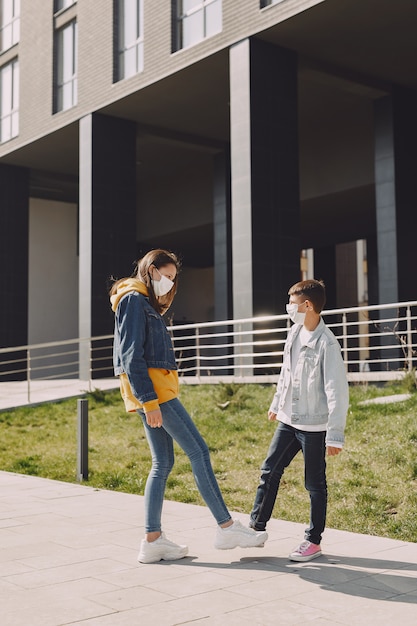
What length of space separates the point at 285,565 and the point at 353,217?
2361cm

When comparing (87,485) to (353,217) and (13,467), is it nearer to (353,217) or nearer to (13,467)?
(13,467)

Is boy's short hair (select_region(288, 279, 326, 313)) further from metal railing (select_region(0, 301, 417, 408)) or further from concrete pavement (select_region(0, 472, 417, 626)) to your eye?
metal railing (select_region(0, 301, 417, 408))

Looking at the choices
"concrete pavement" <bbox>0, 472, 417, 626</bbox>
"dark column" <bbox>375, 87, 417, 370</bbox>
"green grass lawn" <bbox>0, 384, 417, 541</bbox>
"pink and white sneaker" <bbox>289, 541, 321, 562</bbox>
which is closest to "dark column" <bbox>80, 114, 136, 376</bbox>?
"dark column" <bbox>375, 87, 417, 370</bbox>

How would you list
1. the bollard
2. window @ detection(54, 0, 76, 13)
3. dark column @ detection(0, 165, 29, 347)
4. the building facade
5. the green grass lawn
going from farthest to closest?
1. dark column @ detection(0, 165, 29, 347)
2. window @ detection(54, 0, 76, 13)
3. the building facade
4. the bollard
5. the green grass lawn

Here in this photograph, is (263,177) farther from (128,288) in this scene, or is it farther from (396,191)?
(128,288)

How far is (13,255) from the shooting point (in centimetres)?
2841

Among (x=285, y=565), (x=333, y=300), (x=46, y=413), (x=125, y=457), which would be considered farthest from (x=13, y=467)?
(x=333, y=300)

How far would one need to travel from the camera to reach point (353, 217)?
27547mm

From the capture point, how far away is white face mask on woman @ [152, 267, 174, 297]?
5074mm

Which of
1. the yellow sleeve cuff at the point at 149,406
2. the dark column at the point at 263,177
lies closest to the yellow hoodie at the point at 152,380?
the yellow sleeve cuff at the point at 149,406

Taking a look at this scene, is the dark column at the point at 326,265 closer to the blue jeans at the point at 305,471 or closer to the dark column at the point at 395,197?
the dark column at the point at 395,197

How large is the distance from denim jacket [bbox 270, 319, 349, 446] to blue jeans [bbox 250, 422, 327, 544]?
14 centimetres

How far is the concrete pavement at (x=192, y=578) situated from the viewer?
12.8 ft

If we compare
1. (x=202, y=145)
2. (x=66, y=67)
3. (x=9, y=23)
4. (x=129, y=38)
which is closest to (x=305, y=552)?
(x=129, y=38)
